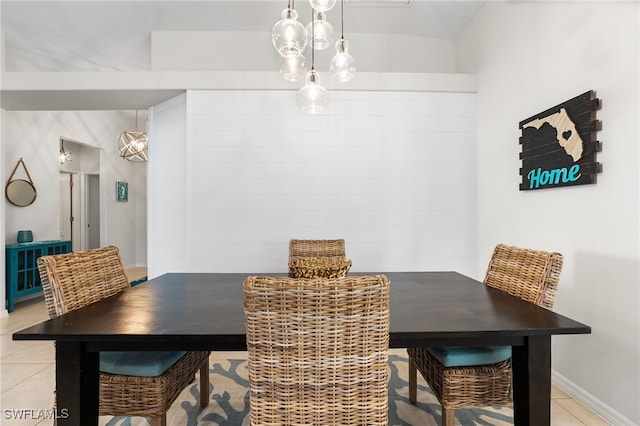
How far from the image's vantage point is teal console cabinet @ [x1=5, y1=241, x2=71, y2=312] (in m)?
4.04

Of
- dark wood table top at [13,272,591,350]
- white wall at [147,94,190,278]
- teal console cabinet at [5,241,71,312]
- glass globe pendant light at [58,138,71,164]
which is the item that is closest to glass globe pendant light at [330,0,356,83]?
dark wood table top at [13,272,591,350]

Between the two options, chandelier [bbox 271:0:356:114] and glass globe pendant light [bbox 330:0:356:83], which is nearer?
chandelier [bbox 271:0:356:114]

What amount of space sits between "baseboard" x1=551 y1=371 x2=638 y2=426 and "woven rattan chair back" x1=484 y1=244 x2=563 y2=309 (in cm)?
92

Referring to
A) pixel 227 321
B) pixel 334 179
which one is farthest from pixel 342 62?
pixel 227 321

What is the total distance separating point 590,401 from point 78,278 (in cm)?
290

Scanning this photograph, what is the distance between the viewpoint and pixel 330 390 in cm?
103

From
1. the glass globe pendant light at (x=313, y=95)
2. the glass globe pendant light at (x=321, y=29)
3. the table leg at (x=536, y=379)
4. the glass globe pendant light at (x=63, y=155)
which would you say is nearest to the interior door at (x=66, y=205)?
the glass globe pendant light at (x=63, y=155)

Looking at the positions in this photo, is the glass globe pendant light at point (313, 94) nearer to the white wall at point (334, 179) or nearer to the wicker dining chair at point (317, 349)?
the white wall at point (334, 179)

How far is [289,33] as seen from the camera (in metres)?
1.71

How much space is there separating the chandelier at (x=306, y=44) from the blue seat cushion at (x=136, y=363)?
1549 millimetres

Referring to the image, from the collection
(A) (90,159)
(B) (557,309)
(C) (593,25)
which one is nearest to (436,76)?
(C) (593,25)

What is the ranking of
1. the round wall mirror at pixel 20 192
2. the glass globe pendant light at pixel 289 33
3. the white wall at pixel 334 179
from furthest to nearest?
Result: the round wall mirror at pixel 20 192 → the white wall at pixel 334 179 → the glass globe pendant light at pixel 289 33

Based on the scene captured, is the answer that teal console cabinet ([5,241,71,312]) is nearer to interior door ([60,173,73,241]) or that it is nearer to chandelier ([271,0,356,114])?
interior door ([60,173,73,241])

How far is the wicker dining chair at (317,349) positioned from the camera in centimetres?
97
